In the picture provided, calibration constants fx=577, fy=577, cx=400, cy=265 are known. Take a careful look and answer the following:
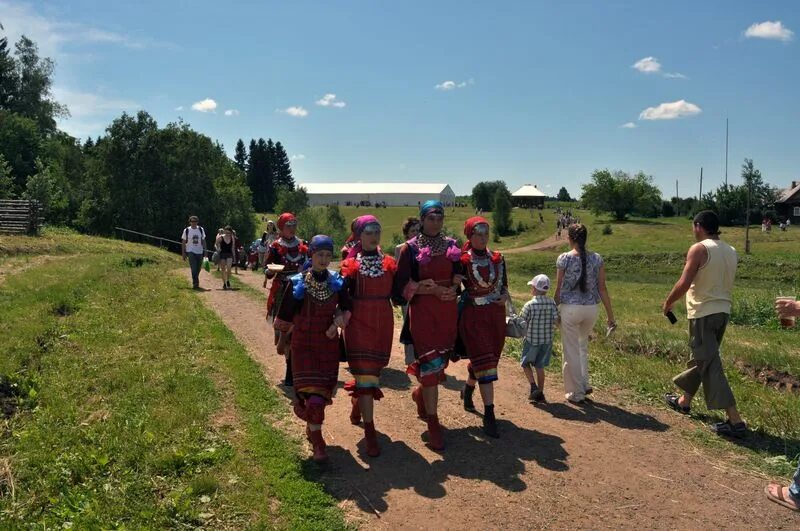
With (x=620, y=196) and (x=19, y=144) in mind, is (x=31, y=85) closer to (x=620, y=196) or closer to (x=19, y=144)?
(x=19, y=144)

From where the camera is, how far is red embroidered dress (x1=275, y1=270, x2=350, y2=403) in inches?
211

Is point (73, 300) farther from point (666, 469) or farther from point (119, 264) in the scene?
point (666, 469)

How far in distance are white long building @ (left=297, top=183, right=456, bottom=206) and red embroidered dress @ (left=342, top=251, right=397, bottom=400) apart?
402 ft

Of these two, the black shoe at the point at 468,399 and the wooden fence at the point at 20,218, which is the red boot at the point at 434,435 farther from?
the wooden fence at the point at 20,218

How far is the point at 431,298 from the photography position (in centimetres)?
569

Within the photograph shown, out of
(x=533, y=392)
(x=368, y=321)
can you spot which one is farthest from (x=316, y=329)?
(x=533, y=392)

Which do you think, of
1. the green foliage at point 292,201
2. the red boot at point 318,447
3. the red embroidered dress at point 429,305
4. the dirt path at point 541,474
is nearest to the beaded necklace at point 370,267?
the red embroidered dress at point 429,305

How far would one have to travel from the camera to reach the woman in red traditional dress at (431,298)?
222 inches

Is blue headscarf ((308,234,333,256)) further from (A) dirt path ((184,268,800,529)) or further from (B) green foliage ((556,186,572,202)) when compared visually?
(B) green foliage ((556,186,572,202))

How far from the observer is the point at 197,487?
4691 millimetres

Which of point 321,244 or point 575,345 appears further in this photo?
point 575,345

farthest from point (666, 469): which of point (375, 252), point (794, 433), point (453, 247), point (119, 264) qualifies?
point (119, 264)

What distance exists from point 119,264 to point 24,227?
8027 millimetres

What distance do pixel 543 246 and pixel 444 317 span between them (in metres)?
51.1
